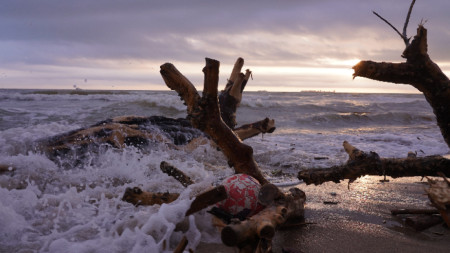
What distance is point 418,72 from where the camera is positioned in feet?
8.61

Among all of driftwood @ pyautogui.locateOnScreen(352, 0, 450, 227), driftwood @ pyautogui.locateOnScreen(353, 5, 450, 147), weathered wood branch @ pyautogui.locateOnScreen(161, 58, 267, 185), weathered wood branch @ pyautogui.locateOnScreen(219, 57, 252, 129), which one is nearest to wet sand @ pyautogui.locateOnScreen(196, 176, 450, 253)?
driftwood @ pyautogui.locateOnScreen(352, 0, 450, 227)

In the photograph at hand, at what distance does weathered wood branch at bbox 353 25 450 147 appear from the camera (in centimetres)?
253

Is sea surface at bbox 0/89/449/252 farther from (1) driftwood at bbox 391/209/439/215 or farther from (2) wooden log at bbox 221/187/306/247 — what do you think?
(1) driftwood at bbox 391/209/439/215

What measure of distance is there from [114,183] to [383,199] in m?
2.98

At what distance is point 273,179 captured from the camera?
194 inches

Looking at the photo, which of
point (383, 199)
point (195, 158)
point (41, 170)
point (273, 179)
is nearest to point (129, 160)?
point (41, 170)

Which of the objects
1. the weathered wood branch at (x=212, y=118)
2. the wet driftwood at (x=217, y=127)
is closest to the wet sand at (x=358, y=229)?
the wet driftwood at (x=217, y=127)

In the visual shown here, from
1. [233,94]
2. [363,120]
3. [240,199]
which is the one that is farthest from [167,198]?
[363,120]

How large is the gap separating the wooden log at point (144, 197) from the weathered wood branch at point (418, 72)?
64.7 inches

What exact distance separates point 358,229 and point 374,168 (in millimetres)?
520

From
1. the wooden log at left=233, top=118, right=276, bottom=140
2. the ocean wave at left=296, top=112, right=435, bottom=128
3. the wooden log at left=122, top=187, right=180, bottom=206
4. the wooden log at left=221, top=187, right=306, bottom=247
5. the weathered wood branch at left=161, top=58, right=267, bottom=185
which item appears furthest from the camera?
the ocean wave at left=296, top=112, right=435, bottom=128

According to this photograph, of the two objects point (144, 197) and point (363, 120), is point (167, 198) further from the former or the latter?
point (363, 120)

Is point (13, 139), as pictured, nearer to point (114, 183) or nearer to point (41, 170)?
point (41, 170)

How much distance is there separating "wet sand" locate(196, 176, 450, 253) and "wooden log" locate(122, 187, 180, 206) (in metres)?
0.47
